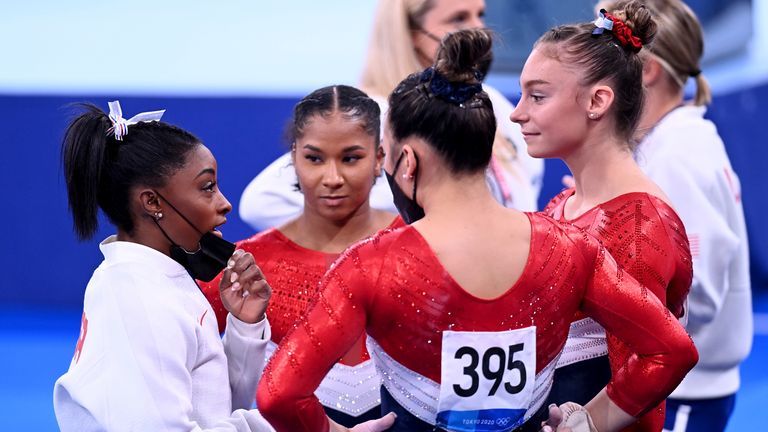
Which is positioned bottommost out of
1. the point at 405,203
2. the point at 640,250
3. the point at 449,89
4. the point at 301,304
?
the point at 301,304

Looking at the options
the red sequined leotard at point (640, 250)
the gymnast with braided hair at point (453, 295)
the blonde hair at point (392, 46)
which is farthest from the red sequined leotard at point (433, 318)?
the blonde hair at point (392, 46)

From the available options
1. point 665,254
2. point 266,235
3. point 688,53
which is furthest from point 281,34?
point 665,254

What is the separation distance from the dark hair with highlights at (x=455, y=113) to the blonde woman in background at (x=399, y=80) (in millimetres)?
1117

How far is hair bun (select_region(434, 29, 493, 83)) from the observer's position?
6.20ft

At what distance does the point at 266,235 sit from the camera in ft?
8.33

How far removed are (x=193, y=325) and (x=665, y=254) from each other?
95cm

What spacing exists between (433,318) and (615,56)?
30.4 inches

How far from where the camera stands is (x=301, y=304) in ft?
8.04

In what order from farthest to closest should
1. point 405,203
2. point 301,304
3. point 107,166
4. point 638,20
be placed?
point 301,304
point 638,20
point 107,166
point 405,203

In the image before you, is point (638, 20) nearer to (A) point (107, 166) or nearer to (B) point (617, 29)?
(B) point (617, 29)

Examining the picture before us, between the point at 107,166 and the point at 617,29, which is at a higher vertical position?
the point at 617,29

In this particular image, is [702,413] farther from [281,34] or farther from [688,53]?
[281,34]

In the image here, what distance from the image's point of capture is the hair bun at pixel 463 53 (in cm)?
189

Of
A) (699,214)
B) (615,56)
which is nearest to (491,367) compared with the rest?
(615,56)
